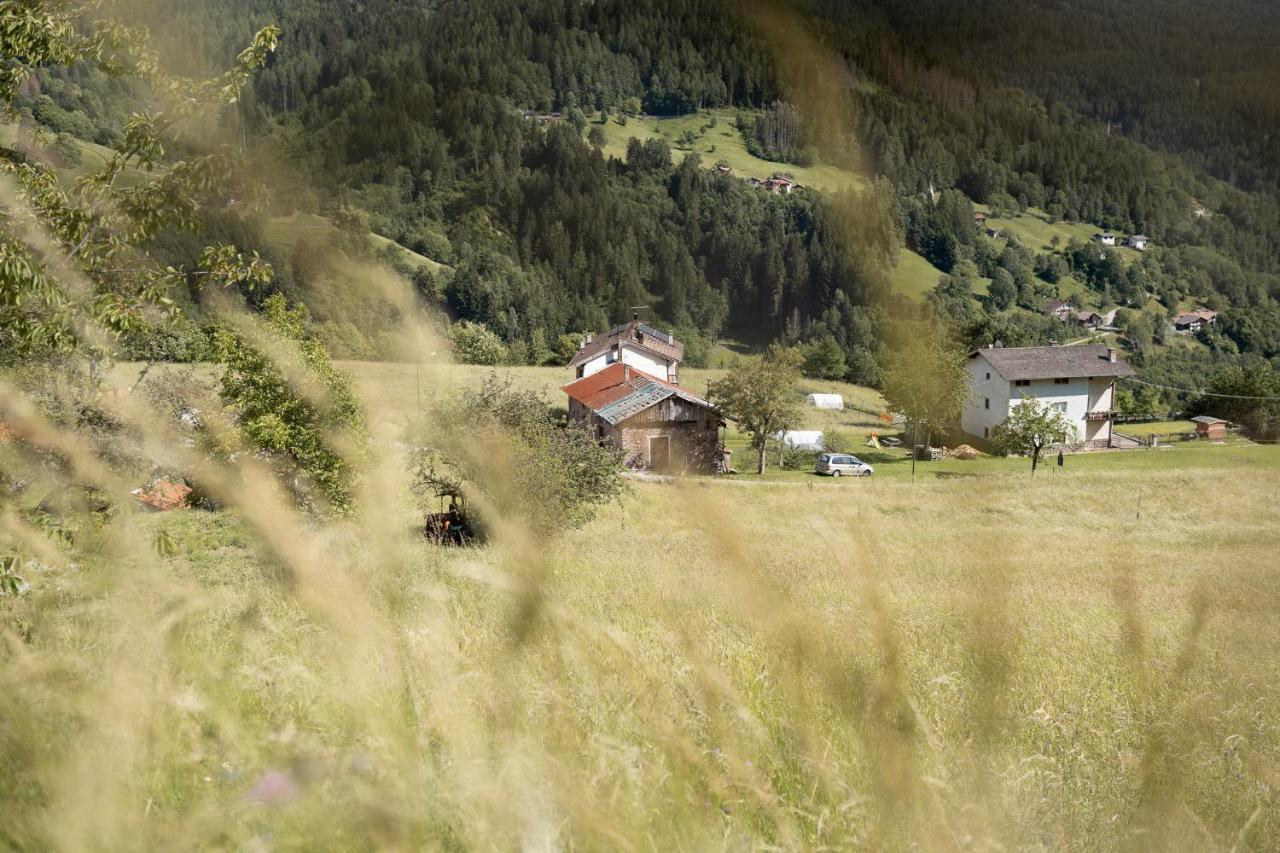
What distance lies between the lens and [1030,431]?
152 ft

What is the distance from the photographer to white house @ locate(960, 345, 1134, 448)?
55.9m

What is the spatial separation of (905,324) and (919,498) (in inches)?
1143

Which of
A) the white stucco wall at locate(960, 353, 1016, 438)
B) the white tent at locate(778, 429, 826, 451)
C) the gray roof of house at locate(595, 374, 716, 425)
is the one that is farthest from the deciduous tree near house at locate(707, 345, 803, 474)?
the white stucco wall at locate(960, 353, 1016, 438)

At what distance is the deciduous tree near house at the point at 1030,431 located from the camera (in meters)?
45.8

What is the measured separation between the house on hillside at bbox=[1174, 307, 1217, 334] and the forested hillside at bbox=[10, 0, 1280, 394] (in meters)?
3.56

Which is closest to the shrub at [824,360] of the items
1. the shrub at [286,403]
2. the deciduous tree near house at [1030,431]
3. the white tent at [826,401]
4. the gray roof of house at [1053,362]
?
the white tent at [826,401]

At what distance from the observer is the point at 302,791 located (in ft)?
5.85

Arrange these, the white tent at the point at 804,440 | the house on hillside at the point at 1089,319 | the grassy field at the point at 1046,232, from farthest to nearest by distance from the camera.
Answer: the grassy field at the point at 1046,232, the house on hillside at the point at 1089,319, the white tent at the point at 804,440

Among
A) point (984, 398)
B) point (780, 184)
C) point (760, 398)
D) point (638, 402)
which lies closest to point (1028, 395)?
point (984, 398)

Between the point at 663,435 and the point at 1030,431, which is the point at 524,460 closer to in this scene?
the point at 663,435

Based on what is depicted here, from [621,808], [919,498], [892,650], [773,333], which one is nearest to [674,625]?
[621,808]

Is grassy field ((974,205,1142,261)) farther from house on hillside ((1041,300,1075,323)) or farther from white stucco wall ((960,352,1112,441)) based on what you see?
white stucco wall ((960,352,1112,441))

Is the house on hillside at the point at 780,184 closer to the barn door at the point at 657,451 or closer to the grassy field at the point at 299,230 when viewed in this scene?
the barn door at the point at 657,451

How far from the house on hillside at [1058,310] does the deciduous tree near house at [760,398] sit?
308ft
